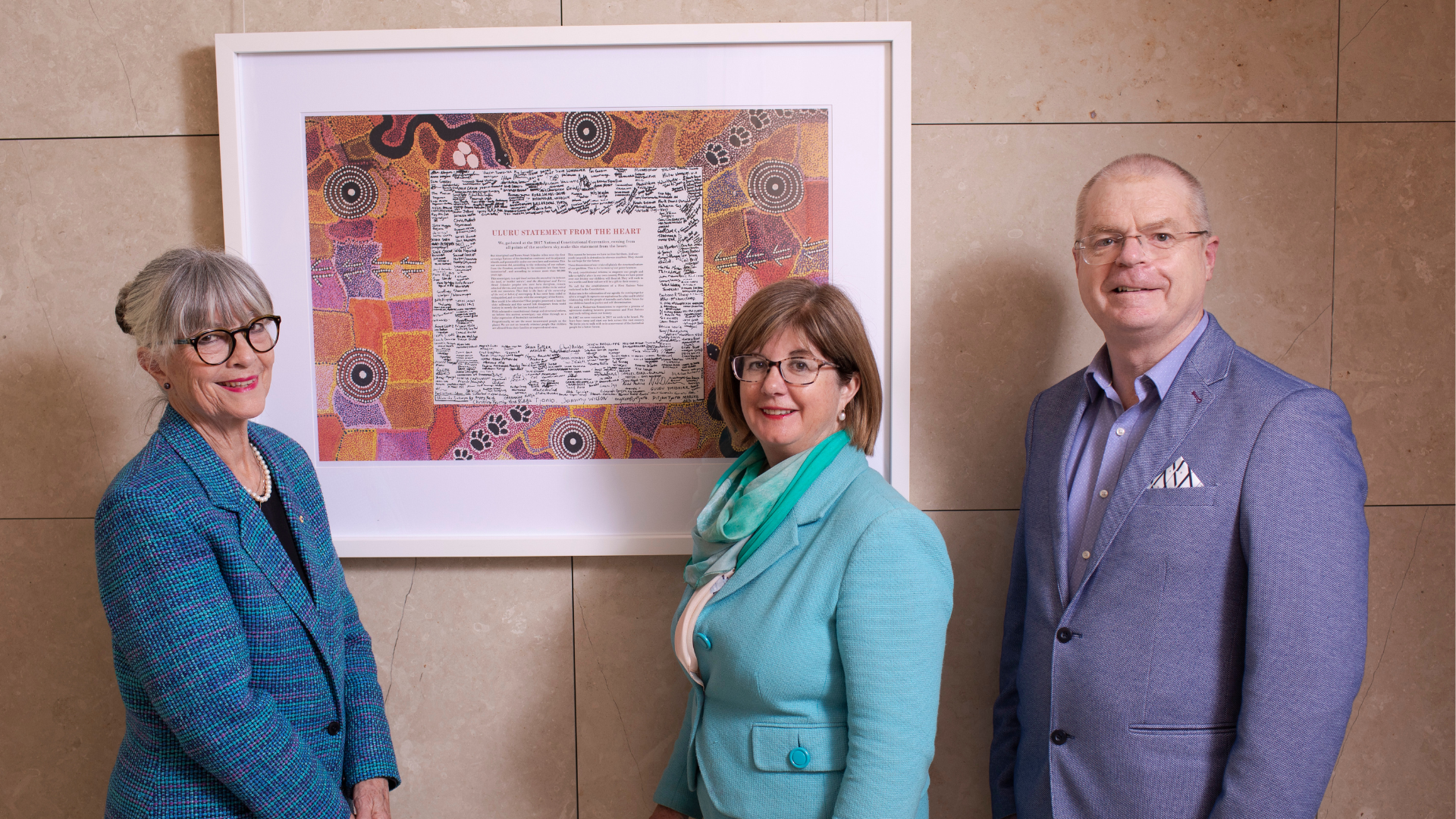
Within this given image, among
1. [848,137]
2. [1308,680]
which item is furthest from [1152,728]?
[848,137]

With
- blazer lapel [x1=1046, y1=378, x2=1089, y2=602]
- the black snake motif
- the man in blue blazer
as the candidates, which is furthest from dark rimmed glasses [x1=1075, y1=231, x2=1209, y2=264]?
the black snake motif

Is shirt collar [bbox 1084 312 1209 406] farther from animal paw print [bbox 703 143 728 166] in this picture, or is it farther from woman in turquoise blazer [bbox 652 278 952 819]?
animal paw print [bbox 703 143 728 166]

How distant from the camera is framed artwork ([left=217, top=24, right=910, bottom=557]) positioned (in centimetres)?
150

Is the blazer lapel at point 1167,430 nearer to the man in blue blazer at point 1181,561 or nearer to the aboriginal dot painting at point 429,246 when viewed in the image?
the man in blue blazer at point 1181,561

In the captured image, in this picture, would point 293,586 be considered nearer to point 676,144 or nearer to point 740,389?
point 740,389

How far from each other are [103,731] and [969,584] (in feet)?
6.49

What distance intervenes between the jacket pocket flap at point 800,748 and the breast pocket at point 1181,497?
23.5 inches

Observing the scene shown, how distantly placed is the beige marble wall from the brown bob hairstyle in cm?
34

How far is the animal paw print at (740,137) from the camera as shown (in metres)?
1.51

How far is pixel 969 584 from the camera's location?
161cm

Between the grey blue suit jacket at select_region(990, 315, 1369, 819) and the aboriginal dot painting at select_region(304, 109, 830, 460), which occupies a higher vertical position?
the aboriginal dot painting at select_region(304, 109, 830, 460)

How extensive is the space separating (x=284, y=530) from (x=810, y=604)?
915mm

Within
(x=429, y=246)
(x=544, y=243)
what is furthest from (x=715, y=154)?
(x=429, y=246)

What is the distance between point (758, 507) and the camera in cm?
120
